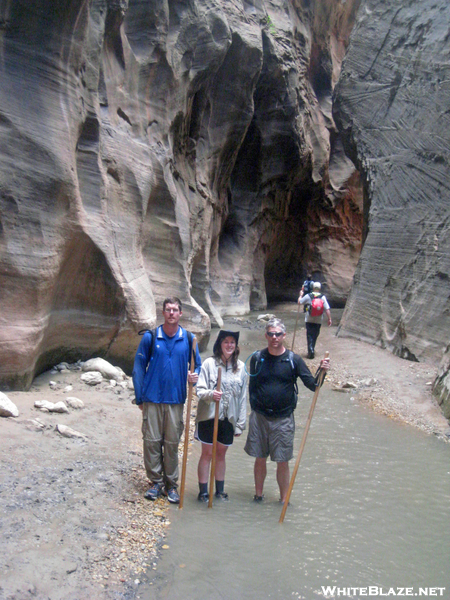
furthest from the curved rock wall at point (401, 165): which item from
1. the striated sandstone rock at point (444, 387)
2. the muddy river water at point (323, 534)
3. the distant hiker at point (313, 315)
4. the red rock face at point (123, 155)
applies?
the muddy river water at point (323, 534)

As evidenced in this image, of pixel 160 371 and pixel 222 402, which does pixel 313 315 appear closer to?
pixel 222 402

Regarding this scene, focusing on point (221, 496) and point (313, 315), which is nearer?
point (221, 496)

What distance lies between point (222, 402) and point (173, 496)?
3.00ft

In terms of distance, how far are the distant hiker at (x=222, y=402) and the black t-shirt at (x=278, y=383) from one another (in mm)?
165

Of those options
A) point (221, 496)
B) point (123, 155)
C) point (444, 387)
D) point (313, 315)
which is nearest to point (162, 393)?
point (221, 496)

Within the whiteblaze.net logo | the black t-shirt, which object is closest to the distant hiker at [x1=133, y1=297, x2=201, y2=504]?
the black t-shirt

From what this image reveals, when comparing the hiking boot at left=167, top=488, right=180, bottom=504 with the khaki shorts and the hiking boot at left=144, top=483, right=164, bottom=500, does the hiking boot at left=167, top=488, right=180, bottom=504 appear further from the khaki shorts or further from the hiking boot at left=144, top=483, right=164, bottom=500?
the khaki shorts

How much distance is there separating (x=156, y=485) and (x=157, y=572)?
1106 mm

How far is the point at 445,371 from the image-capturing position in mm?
7883

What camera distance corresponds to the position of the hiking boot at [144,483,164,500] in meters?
4.36

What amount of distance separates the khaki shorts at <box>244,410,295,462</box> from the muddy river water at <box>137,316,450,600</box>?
0.52 meters

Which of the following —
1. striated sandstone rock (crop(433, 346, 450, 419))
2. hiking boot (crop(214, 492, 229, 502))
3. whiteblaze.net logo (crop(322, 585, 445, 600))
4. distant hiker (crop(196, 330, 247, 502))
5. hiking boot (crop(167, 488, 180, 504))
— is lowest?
hiking boot (crop(214, 492, 229, 502))

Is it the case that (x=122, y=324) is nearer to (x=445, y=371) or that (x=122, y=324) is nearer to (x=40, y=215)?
(x=40, y=215)

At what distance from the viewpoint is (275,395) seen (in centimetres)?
437
